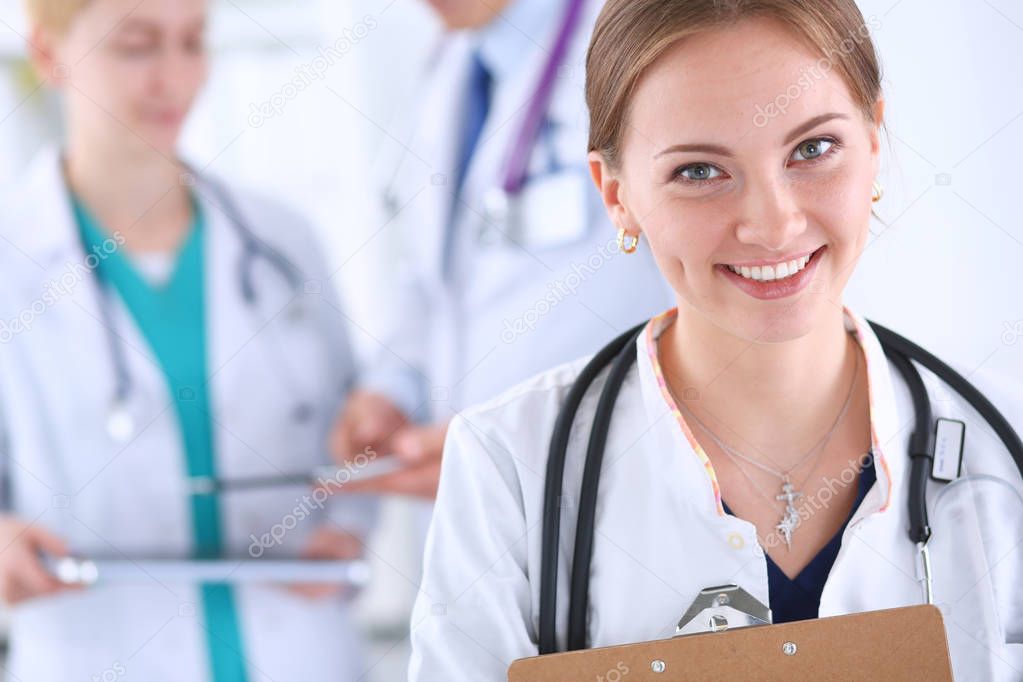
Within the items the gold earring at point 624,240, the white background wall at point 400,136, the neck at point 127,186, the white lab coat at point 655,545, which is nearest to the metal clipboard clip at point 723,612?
the white lab coat at point 655,545

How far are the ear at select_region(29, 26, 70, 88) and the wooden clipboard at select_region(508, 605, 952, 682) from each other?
1454 millimetres

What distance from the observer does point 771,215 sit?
972 millimetres

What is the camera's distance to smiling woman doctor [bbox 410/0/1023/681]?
99 cm

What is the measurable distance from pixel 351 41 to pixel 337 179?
254 millimetres

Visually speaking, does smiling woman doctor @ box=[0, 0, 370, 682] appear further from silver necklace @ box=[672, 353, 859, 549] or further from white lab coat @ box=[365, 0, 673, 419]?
silver necklace @ box=[672, 353, 859, 549]

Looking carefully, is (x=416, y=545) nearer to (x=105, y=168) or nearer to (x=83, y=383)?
(x=83, y=383)

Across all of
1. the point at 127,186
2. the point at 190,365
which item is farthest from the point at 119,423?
the point at 127,186

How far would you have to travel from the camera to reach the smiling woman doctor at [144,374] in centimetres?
183

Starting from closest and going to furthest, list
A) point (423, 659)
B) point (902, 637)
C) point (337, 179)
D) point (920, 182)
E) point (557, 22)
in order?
point (902, 637)
point (423, 659)
point (920, 182)
point (557, 22)
point (337, 179)

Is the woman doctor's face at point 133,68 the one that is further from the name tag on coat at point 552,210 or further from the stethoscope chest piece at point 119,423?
the name tag on coat at point 552,210

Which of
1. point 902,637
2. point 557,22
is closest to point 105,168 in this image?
point 557,22

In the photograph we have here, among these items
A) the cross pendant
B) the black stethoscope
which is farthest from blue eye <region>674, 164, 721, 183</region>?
the cross pendant

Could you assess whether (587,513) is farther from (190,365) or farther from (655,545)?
(190,365)

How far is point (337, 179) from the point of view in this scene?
1887 millimetres
